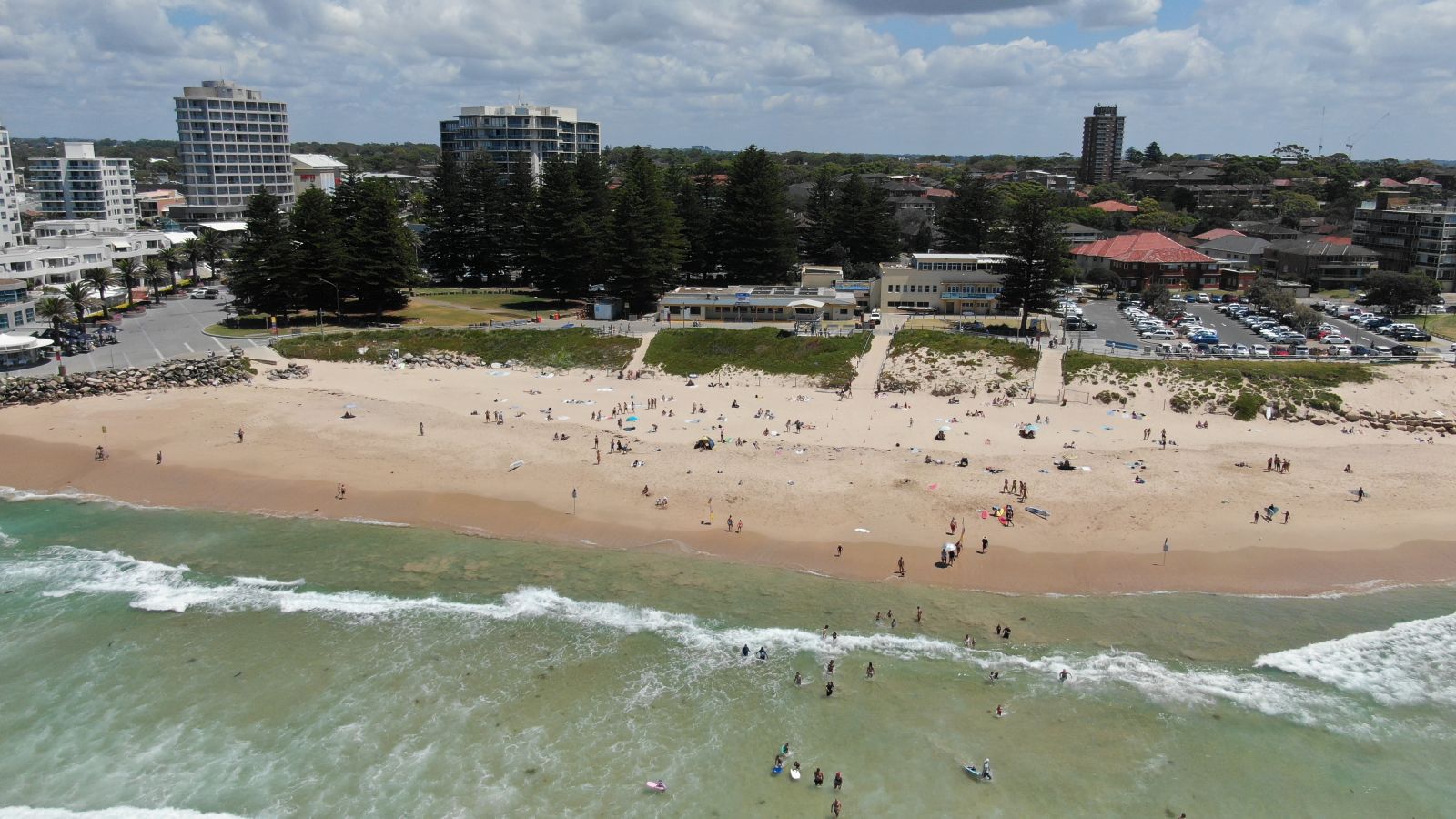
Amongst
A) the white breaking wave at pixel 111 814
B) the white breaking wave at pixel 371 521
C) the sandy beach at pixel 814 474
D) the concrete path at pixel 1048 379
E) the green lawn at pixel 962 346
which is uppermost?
the green lawn at pixel 962 346

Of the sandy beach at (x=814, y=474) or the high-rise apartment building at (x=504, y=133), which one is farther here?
the high-rise apartment building at (x=504, y=133)

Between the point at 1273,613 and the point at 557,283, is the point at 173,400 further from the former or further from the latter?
the point at 1273,613

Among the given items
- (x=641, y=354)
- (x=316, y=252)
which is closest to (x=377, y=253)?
(x=316, y=252)

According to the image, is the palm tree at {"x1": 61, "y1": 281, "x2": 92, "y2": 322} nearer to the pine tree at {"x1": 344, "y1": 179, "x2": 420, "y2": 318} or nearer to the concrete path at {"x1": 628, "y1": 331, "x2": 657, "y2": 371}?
the pine tree at {"x1": 344, "y1": 179, "x2": 420, "y2": 318}

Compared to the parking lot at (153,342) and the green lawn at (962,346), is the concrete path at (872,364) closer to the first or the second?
the green lawn at (962,346)

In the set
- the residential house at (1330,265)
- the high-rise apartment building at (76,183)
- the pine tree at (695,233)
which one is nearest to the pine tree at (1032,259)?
the pine tree at (695,233)

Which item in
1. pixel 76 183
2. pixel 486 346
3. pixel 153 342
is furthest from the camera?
pixel 76 183

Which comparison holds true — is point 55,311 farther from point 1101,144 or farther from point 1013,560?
point 1101,144
